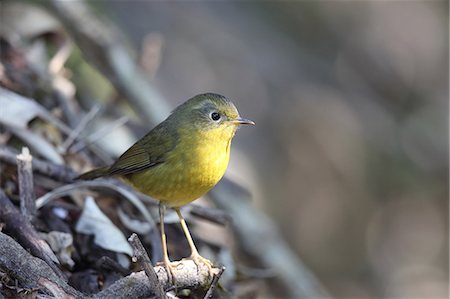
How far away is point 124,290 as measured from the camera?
3.07 m

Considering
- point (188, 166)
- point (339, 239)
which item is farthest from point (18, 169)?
point (339, 239)

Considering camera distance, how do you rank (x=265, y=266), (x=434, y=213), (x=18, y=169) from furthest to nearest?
(x=434, y=213) → (x=265, y=266) → (x=18, y=169)

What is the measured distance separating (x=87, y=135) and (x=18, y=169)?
119 centimetres

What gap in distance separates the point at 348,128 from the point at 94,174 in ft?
19.1

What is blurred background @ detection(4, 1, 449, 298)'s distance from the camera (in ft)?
31.4

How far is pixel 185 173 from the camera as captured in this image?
4289mm

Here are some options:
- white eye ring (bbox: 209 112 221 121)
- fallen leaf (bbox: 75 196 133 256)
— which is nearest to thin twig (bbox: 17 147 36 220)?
fallen leaf (bbox: 75 196 133 256)

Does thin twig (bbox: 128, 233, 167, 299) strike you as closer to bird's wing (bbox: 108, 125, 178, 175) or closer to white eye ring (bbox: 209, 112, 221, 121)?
bird's wing (bbox: 108, 125, 178, 175)

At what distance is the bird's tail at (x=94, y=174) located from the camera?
165 inches

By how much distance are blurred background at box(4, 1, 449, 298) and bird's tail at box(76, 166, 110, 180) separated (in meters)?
4.94

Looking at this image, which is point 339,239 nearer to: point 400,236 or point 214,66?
point 400,236

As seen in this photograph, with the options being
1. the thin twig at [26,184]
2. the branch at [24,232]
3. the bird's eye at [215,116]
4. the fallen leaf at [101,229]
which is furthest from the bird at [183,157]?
the branch at [24,232]

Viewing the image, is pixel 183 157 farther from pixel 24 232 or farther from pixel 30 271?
pixel 30 271

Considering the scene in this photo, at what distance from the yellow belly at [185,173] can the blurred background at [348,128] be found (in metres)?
4.78
